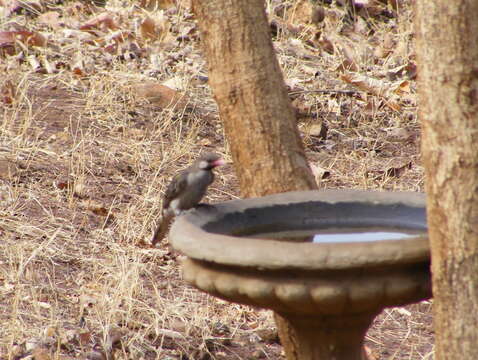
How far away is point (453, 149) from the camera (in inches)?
105

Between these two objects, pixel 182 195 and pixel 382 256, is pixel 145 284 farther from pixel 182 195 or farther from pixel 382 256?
pixel 382 256

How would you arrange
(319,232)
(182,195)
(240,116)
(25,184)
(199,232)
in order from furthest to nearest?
(25,184)
(182,195)
(240,116)
(319,232)
(199,232)

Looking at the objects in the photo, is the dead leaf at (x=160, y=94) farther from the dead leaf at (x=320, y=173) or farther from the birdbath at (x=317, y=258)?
the birdbath at (x=317, y=258)

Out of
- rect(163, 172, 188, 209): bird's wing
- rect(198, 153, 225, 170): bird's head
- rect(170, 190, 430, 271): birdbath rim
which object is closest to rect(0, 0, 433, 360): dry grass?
rect(163, 172, 188, 209): bird's wing

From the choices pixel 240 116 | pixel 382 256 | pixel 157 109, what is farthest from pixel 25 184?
pixel 382 256

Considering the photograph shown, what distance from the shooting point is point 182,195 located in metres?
4.91

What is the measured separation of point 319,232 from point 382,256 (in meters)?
0.91

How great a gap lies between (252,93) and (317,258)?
1679mm

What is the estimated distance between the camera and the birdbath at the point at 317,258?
286 cm

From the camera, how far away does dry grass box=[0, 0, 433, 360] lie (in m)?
5.00

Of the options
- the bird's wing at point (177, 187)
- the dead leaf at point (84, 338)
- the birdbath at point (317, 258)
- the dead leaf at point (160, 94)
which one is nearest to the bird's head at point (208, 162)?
the bird's wing at point (177, 187)

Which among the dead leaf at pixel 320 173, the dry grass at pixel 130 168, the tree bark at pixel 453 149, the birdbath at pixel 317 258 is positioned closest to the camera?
the tree bark at pixel 453 149

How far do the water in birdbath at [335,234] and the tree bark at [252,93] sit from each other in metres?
0.68

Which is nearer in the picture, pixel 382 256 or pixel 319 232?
pixel 382 256
